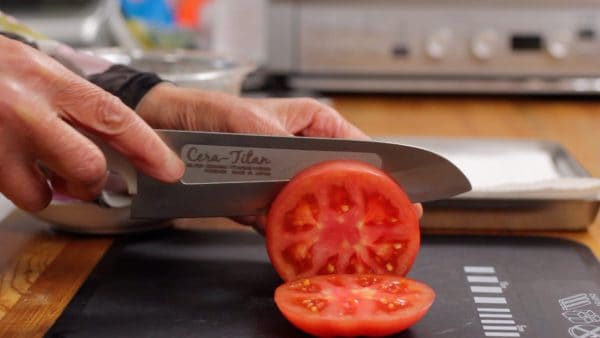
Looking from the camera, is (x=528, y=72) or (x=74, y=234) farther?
(x=528, y=72)

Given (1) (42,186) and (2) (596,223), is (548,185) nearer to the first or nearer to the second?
(2) (596,223)

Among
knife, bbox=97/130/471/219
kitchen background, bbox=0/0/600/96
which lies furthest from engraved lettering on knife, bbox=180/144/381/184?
kitchen background, bbox=0/0/600/96

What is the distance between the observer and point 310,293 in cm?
94

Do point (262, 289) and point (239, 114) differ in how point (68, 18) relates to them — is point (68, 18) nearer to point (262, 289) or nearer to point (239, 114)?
point (239, 114)

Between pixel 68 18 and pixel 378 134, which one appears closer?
pixel 378 134

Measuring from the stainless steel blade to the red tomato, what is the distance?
13cm

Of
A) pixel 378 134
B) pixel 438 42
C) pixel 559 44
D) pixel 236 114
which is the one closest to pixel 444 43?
pixel 438 42

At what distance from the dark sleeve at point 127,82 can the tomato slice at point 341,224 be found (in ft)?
0.88

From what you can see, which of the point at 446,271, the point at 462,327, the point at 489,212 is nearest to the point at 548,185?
the point at 489,212

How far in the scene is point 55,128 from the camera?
903 millimetres

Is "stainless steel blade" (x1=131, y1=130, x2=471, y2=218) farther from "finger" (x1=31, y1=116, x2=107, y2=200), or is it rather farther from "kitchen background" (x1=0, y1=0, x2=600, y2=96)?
"kitchen background" (x1=0, y1=0, x2=600, y2=96)

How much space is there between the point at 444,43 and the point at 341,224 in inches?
45.2

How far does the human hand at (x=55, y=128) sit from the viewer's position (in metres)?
0.90

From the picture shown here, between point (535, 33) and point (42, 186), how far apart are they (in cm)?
132
